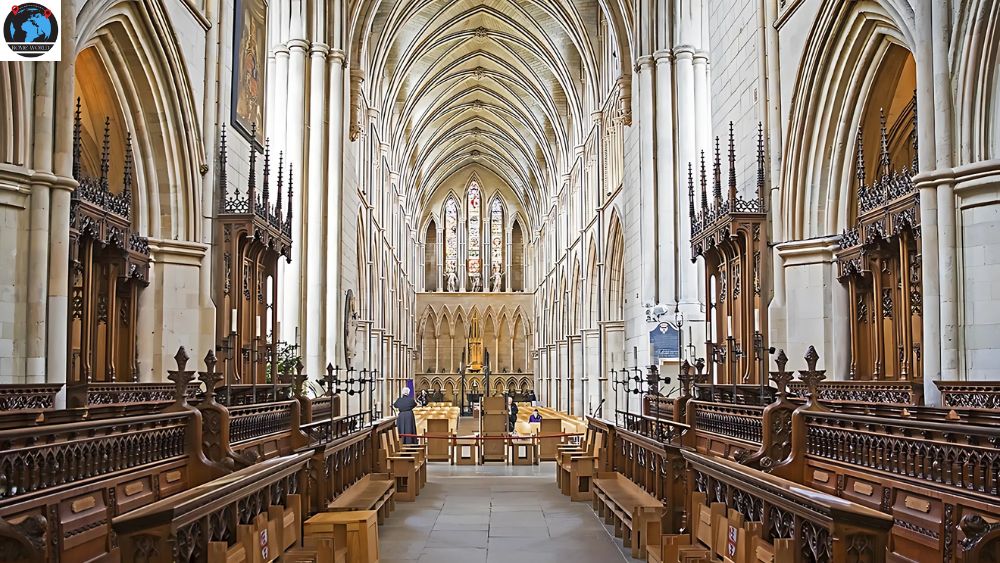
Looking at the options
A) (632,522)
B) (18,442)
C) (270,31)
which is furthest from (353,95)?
(18,442)

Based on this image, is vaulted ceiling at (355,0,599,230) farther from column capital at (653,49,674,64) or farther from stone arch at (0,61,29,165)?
stone arch at (0,61,29,165)

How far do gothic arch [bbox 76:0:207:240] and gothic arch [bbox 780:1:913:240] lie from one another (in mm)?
7922

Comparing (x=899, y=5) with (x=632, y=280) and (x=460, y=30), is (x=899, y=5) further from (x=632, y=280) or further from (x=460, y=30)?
(x=460, y=30)

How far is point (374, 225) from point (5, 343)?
23.4 metres

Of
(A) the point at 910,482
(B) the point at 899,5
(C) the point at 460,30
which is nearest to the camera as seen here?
(A) the point at 910,482

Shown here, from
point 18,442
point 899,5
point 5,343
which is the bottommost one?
point 18,442

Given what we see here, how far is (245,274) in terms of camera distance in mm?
12930

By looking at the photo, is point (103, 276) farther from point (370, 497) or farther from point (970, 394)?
point (970, 394)

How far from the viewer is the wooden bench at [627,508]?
765cm

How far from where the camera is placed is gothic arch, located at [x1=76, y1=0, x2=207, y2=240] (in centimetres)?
1079

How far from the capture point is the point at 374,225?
3116 centimetres

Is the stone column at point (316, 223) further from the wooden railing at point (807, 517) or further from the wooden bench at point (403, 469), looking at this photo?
the wooden railing at point (807, 517)

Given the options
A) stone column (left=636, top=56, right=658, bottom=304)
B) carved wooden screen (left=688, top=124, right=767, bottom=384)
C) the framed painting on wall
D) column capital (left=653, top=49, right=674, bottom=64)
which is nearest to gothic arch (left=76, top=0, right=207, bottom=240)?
the framed painting on wall

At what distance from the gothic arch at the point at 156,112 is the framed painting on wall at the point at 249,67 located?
181cm
